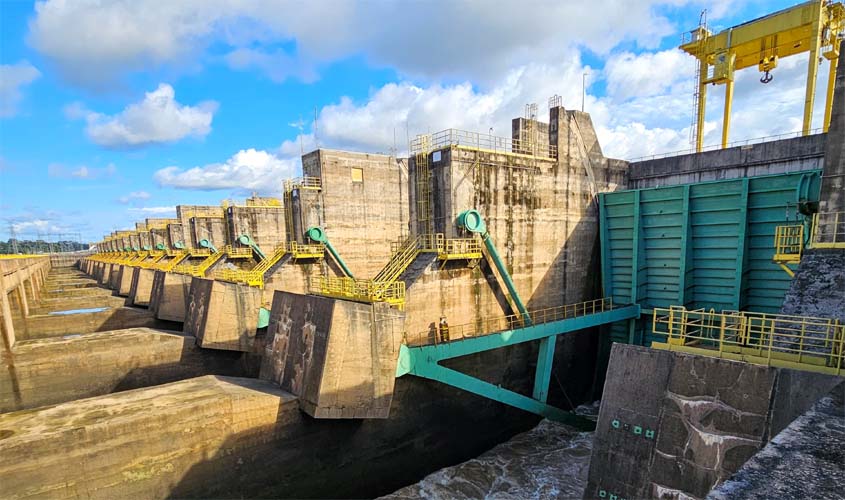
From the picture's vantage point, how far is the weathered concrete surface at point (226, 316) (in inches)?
617

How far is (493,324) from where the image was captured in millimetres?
14891

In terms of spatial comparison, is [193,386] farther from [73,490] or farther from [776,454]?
[776,454]

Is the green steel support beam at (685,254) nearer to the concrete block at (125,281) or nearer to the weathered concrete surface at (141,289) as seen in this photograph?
the weathered concrete surface at (141,289)

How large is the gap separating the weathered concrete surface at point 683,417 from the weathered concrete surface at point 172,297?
22.2 m

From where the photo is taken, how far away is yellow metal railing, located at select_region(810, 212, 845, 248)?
366 inches

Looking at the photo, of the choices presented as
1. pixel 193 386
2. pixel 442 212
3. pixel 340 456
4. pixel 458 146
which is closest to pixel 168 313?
pixel 193 386

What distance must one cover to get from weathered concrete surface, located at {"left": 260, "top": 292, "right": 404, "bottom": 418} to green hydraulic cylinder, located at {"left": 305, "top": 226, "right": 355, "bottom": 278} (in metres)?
8.84

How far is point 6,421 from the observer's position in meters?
9.23

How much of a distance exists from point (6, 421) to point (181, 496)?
4.56 m

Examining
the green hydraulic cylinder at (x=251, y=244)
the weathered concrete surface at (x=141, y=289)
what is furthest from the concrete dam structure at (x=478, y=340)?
the green hydraulic cylinder at (x=251, y=244)

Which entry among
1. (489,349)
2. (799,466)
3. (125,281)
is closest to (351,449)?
(489,349)

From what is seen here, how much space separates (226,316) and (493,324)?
10965 millimetres

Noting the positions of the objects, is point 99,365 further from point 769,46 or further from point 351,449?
point 769,46

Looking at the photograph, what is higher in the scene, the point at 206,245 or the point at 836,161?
the point at 836,161
